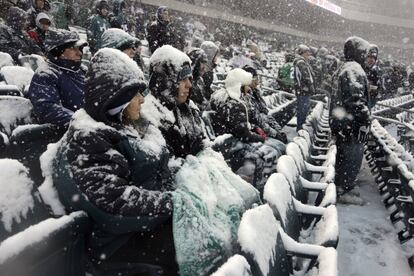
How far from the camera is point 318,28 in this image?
146 feet

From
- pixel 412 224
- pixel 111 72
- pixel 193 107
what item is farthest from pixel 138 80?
pixel 412 224

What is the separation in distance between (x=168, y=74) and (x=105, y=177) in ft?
4.20

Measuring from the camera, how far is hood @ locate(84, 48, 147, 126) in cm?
220

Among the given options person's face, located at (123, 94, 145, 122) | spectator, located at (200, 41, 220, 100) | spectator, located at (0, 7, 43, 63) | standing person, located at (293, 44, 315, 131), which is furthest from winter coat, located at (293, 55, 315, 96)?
person's face, located at (123, 94, 145, 122)

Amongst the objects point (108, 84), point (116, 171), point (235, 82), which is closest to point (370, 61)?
point (235, 82)

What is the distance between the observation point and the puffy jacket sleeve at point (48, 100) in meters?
3.43

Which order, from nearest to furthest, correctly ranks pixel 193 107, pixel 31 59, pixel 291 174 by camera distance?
1. pixel 291 174
2. pixel 193 107
3. pixel 31 59

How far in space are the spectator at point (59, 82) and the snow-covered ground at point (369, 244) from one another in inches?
107

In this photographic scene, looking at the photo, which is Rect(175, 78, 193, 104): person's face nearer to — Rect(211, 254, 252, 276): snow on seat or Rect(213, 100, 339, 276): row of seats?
Rect(213, 100, 339, 276): row of seats

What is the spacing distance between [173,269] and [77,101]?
2.13m

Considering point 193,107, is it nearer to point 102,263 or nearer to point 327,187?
point 327,187

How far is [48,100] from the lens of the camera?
348cm

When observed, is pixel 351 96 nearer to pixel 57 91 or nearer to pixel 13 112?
pixel 57 91

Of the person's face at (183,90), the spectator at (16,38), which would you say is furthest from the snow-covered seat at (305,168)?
the spectator at (16,38)
